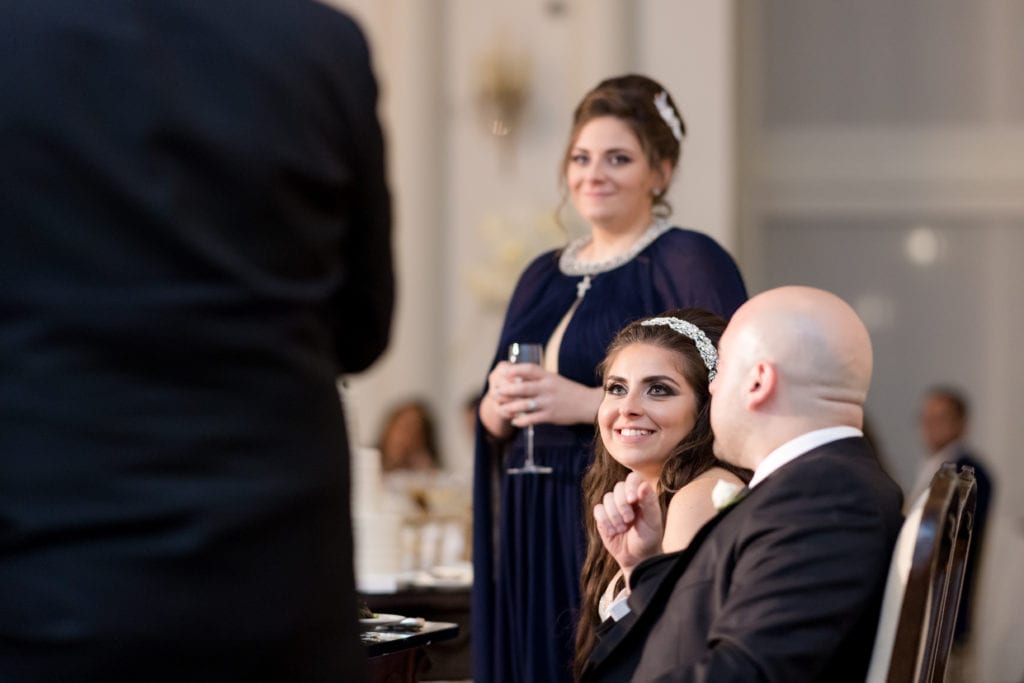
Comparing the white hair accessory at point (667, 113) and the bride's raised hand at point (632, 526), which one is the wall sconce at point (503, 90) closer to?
the white hair accessory at point (667, 113)

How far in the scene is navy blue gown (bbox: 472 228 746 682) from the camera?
3859mm

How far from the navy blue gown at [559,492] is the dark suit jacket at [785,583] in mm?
1525

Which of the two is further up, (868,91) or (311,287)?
(868,91)

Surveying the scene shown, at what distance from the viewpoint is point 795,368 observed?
2.26 meters

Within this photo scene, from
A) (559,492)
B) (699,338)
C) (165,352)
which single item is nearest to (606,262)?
(559,492)

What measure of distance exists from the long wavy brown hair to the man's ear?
0.75m

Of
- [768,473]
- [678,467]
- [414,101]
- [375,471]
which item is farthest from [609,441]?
[414,101]

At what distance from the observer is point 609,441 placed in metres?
3.10

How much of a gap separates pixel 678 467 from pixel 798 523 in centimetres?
90

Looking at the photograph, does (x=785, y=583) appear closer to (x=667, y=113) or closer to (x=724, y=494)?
(x=724, y=494)

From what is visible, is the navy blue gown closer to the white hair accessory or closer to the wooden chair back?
the white hair accessory

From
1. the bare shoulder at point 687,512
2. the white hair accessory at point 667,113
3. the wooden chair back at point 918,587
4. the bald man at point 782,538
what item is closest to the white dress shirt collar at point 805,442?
the bald man at point 782,538

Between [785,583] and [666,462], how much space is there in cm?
98

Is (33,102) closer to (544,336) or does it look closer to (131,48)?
(131,48)
